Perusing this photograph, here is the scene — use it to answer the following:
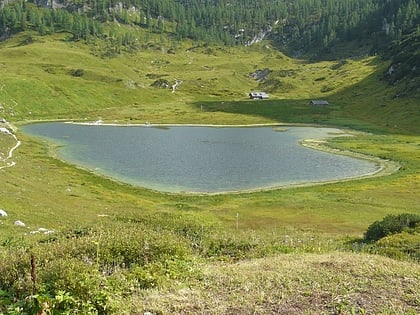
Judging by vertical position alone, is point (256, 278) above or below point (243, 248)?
above

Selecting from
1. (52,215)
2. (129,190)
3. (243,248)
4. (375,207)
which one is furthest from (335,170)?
(243,248)

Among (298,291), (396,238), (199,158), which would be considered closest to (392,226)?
(396,238)

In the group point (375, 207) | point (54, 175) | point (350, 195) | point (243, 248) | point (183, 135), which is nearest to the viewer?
point (243, 248)

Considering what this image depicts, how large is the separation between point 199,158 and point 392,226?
254ft

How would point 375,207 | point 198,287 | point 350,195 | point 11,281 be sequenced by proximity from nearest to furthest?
point 11,281, point 198,287, point 375,207, point 350,195

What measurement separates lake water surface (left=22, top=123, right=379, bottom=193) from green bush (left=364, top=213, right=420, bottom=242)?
146 ft

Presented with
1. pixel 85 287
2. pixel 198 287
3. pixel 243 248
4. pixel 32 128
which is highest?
pixel 85 287

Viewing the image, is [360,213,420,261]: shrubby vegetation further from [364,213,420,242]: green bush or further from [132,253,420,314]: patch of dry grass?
[132,253,420,314]: patch of dry grass

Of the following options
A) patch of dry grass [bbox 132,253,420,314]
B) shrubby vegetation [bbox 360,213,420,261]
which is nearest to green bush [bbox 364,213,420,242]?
shrubby vegetation [bbox 360,213,420,261]

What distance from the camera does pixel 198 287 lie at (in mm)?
18281

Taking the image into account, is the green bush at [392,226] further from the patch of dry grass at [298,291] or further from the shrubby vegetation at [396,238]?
the patch of dry grass at [298,291]

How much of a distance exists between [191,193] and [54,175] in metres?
27.6

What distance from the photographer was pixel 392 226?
136 feet

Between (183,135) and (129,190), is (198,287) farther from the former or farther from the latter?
(183,135)
